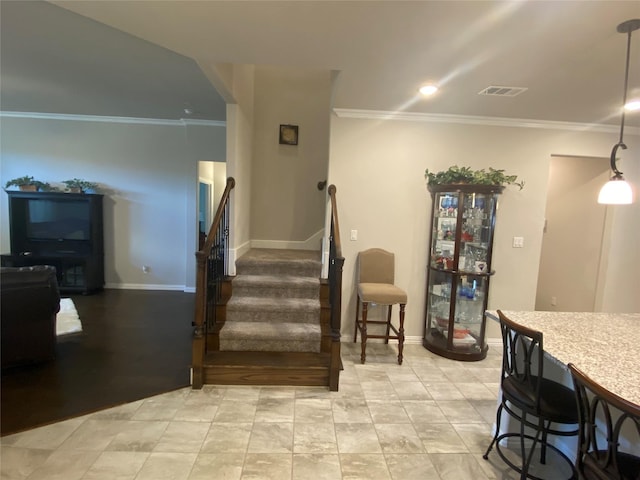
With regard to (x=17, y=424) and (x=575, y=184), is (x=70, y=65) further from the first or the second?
(x=575, y=184)

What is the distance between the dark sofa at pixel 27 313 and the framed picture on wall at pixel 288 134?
3.05 meters

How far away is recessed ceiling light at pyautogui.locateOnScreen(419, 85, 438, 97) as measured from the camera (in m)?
2.84

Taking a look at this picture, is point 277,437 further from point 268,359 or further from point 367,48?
point 367,48

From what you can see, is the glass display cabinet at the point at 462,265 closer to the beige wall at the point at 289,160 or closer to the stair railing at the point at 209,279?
the beige wall at the point at 289,160

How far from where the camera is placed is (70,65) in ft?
10.4

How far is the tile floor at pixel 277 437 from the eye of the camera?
188 cm

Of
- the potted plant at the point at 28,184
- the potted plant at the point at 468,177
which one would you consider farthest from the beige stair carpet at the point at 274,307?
the potted plant at the point at 28,184

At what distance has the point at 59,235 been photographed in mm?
4961

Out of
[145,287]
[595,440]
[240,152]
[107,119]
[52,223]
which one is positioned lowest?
[145,287]

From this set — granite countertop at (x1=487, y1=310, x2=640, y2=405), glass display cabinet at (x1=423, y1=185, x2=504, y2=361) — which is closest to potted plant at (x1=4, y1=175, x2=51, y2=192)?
glass display cabinet at (x1=423, y1=185, x2=504, y2=361)

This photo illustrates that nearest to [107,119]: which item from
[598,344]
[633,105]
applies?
[598,344]

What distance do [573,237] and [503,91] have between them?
8.35 ft

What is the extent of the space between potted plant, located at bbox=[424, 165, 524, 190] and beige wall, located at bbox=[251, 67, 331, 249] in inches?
67.5

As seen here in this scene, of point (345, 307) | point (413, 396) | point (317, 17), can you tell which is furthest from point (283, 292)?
point (317, 17)
